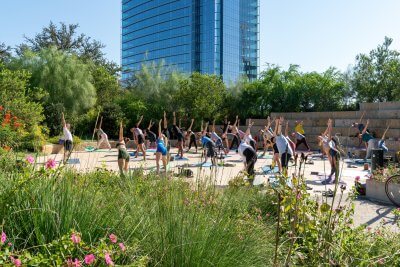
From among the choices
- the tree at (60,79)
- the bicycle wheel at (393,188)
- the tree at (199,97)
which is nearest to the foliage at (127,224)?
the bicycle wheel at (393,188)

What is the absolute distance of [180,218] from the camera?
9.09 feet

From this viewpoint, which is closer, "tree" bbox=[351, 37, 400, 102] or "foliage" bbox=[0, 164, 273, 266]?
"foliage" bbox=[0, 164, 273, 266]

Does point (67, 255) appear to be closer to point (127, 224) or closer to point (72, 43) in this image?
point (127, 224)

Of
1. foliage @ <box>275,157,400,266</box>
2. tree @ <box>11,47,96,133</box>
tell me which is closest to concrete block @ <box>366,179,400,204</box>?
foliage @ <box>275,157,400,266</box>

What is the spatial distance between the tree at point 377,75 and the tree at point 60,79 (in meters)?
20.0

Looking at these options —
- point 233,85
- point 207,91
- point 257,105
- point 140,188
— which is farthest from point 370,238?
point 233,85

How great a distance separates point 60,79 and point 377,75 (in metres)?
23.0

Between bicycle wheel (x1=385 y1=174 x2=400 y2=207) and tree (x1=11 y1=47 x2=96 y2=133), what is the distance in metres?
23.3

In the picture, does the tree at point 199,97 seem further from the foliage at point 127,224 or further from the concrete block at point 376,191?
the foliage at point 127,224

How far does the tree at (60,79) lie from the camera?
95.7 ft

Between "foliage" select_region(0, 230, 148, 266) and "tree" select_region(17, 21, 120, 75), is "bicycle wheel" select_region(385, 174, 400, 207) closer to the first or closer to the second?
"foliage" select_region(0, 230, 148, 266)

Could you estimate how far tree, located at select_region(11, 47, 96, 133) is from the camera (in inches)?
1148

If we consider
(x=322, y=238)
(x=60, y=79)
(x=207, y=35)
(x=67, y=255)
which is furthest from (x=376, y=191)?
(x=207, y=35)

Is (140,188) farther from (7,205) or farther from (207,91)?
(207,91)
